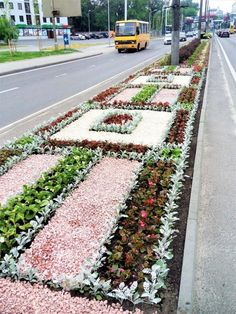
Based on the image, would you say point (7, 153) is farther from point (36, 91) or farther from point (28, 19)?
point (28, 19)

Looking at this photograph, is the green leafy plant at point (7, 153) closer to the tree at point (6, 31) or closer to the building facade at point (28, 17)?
the tree at point (6, 31)

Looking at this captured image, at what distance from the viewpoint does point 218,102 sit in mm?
11242

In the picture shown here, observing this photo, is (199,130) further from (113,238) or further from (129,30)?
(129,30)

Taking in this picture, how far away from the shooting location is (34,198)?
466 centimetres

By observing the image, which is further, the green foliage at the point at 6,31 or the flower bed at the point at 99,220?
the green foliage at the point at 6,31

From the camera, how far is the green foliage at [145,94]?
1083 cm

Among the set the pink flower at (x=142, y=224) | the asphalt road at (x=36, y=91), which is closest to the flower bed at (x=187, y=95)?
the asphalt road at (x=36, y=91)

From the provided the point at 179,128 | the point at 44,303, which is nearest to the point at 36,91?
the point at 179,128

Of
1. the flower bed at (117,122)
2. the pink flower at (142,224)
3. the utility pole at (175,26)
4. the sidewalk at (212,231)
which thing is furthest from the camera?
the utility pole at (175,26)

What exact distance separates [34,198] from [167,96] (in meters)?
8.03

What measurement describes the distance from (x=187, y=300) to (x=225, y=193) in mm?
2508

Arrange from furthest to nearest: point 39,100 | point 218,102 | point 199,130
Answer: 1. point 39,100
2. point 218,102
3. point 199,130

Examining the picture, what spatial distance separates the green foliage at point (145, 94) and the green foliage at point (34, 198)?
5.14m

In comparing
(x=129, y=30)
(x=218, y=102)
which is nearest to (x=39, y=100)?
(x=218, y=102)
